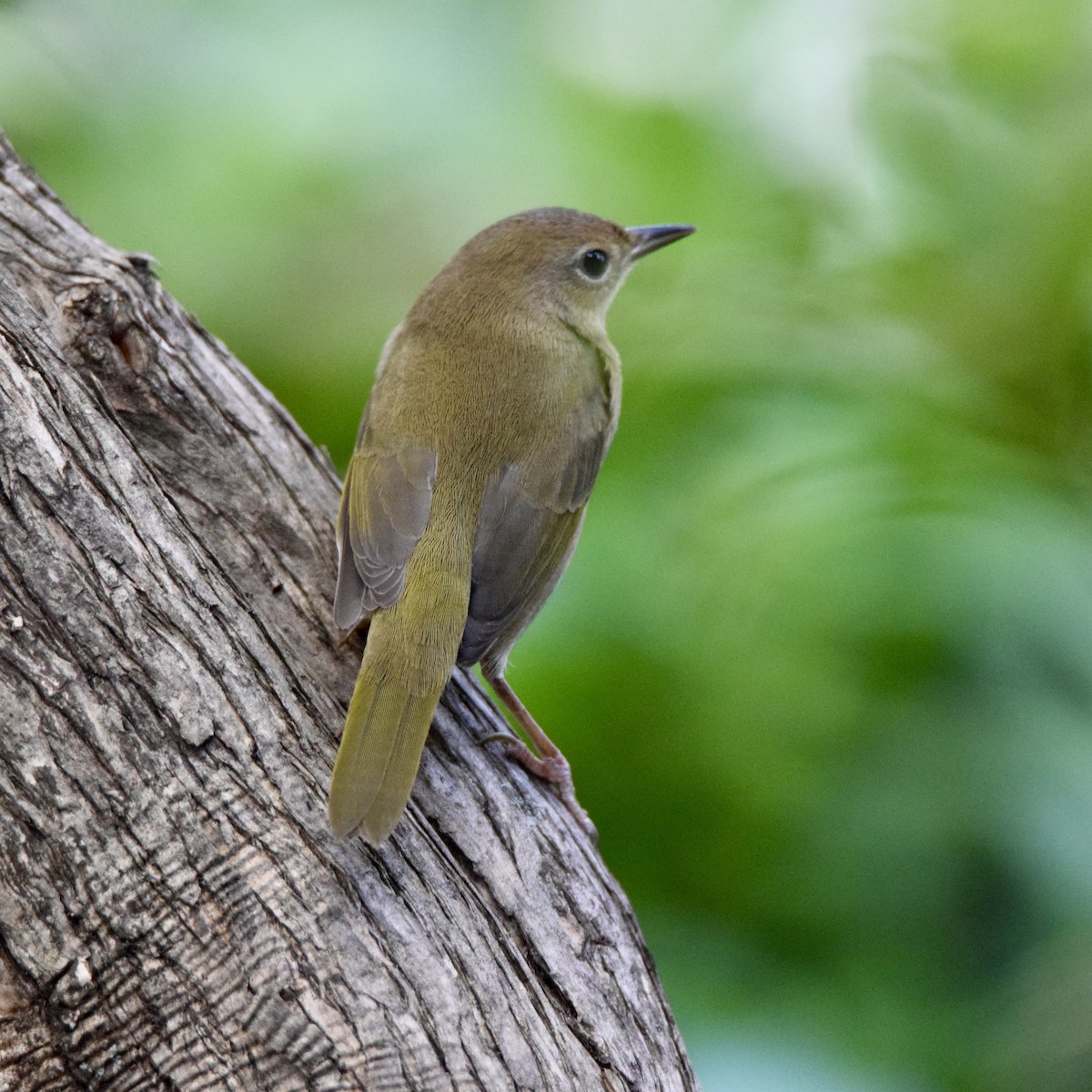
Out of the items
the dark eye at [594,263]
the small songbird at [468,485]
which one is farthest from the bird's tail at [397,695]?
the dark eye at [594,263]

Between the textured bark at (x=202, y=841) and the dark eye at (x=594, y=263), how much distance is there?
1447 millimetres

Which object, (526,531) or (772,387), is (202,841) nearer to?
(526,531)

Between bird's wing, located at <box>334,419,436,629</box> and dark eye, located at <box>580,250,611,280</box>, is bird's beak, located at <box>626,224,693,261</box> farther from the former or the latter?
bird's wing, located at <box>334,419,436,629</box>

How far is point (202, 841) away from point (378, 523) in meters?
0.94

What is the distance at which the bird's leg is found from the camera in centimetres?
280

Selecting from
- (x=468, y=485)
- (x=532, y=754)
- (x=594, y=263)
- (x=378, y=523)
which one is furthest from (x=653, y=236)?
(x=532, y=754)

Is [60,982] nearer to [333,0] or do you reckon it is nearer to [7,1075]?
[7,1075]

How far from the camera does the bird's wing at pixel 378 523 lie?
102 inches

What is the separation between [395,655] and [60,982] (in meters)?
0.86

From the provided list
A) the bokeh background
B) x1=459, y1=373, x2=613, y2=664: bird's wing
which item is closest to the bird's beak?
the bokeh background

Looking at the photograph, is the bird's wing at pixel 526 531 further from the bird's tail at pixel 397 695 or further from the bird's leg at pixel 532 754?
the bird's leg at pixel 532 754

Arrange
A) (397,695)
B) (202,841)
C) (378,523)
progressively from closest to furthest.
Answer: (202,841) < (397,695) < (378,523)

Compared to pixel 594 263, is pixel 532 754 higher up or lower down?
lower down

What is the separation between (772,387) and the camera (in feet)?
12.8
